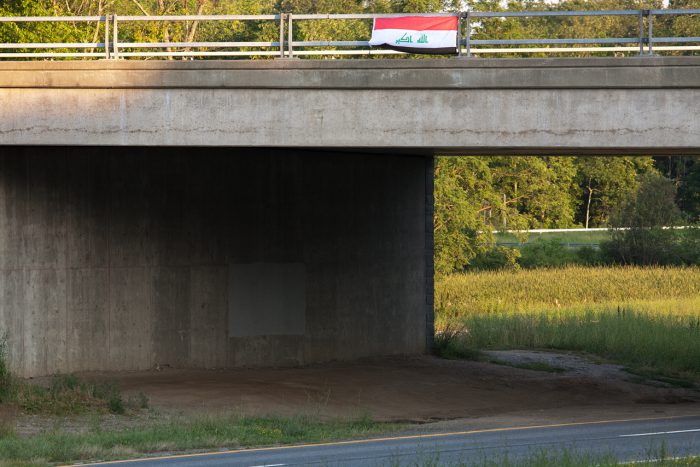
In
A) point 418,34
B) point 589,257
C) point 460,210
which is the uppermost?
point 418,34

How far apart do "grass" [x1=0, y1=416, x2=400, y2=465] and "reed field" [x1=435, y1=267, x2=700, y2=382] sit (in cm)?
1122

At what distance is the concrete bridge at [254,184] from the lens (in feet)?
57.9

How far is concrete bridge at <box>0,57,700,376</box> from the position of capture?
17641 mm

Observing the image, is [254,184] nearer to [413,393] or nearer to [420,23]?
[413,393]

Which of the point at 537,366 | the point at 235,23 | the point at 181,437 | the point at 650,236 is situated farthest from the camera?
the point at 650,236

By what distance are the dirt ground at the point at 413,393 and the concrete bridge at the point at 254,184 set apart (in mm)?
1054

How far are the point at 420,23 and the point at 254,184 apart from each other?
21.6ft

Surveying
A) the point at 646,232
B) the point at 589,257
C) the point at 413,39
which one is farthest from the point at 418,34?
the point at 646,232

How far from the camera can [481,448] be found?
14.0 meters

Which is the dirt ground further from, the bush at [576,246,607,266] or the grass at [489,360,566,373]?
the bush at [576,246,607,266]

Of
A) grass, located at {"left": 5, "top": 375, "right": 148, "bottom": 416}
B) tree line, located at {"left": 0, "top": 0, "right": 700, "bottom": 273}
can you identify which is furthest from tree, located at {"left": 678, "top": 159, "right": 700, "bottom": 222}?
grass, located at {"left": 5, "top": 375, "right": 148, "bottom": 416}

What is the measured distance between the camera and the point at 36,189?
20.8 metres

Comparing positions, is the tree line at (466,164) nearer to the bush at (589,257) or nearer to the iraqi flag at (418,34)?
the bush at (589,257)

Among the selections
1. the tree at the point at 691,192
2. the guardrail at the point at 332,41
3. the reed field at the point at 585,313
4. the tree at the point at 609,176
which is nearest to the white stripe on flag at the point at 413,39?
the guardrail at the point at 332,41
